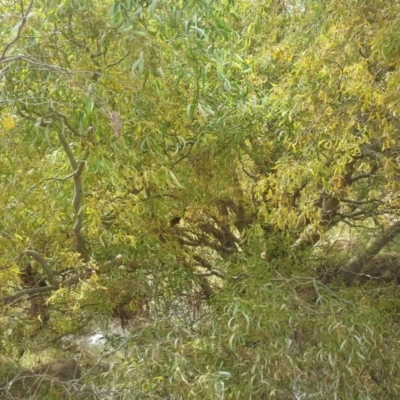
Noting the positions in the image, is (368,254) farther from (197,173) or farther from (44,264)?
(44,264)

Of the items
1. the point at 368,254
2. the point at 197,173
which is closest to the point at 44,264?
the point at 197,173

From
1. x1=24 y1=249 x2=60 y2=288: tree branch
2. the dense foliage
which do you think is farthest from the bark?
x1=24 y1=249 x2=60 y2=288: tree branch

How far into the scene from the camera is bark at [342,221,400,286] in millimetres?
5465

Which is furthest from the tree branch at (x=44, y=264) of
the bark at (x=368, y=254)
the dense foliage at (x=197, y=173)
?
the bark at (x=368, y=254)

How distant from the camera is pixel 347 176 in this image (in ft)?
15.9

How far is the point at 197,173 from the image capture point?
15.2ft

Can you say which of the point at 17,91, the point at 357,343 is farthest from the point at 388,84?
the point at 17,91

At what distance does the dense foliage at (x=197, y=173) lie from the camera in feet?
10.1

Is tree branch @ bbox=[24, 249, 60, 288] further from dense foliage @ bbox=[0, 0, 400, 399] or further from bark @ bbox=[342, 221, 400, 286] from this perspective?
bark @ bbox=[342, 221, 400, 286]

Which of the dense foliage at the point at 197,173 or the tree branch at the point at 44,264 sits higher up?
the dense foliage at the point at 197,173

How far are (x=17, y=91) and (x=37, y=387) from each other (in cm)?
198

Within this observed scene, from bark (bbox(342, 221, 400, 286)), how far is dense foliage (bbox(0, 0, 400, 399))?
9 cm

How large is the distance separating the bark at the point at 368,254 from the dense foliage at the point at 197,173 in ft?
0.29

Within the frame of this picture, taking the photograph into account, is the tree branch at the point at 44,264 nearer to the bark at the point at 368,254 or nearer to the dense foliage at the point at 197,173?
the dense foliage at the point at 197,173
